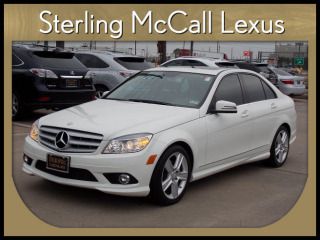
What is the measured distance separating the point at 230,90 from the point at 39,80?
4124 mm

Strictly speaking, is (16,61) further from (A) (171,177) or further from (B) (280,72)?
(B) (280,72)

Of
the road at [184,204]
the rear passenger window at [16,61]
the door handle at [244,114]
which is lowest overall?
the road at [184,204]

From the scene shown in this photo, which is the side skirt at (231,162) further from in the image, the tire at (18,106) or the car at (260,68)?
Result: the car at (260,68)

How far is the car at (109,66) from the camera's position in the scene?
37.8 ft

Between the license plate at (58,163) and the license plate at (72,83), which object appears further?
the license plate at (72,83)

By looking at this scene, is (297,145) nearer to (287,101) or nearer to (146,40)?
(287,101)

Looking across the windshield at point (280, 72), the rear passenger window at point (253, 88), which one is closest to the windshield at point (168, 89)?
the rear passenger window at point (253, 88)

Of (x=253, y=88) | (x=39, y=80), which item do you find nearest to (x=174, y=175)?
(x=253, y=88)

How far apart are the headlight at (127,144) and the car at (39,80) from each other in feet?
14.7

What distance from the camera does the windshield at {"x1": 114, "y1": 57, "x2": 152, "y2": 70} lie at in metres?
11.7

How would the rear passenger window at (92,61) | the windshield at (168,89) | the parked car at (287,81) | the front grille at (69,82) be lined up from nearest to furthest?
the windshield at (168,89) → the front grille at (69,82) → the rear passenger window at (92,61) → the parked car at (287,81)

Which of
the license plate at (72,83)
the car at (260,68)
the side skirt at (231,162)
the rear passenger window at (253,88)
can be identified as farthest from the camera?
the car at (260,68)

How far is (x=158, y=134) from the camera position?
508cm

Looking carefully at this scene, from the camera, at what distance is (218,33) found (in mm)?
4559
